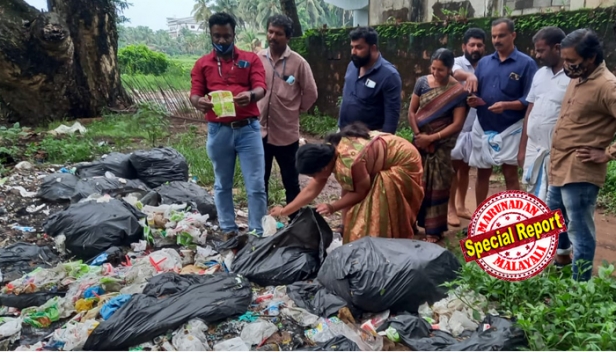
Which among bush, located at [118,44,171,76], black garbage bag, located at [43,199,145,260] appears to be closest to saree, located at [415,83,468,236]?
black garbage bag, located at [43,199,145,260]

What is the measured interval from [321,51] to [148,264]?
306 inches

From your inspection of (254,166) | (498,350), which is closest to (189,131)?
(254,166)

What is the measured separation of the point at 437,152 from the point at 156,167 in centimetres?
270

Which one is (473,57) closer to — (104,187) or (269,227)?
(269,227)

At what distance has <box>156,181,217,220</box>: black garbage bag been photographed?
4.39m

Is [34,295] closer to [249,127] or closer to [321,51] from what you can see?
[249,127]

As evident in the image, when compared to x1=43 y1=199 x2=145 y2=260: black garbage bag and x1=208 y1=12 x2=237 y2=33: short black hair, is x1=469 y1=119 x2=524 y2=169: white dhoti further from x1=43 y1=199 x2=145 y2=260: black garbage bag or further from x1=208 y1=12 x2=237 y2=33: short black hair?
x1=43 y1=199 x2=145 y2=260: black garbage bag

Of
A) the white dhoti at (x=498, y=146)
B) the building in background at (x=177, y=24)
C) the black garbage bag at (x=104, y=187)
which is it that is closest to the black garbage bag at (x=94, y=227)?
the black garbage bag at (x=104, y=187)

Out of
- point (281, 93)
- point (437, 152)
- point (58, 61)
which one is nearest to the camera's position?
point (437, 152)

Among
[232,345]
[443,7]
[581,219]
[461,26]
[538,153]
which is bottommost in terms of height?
[232,345]

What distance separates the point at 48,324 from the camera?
2.69m

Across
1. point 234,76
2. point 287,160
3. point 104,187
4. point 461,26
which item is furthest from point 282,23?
point 461,26

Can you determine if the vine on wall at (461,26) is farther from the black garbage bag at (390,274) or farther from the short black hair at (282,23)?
the black garbage bag at (390,274)

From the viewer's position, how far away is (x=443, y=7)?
40.5 feet
